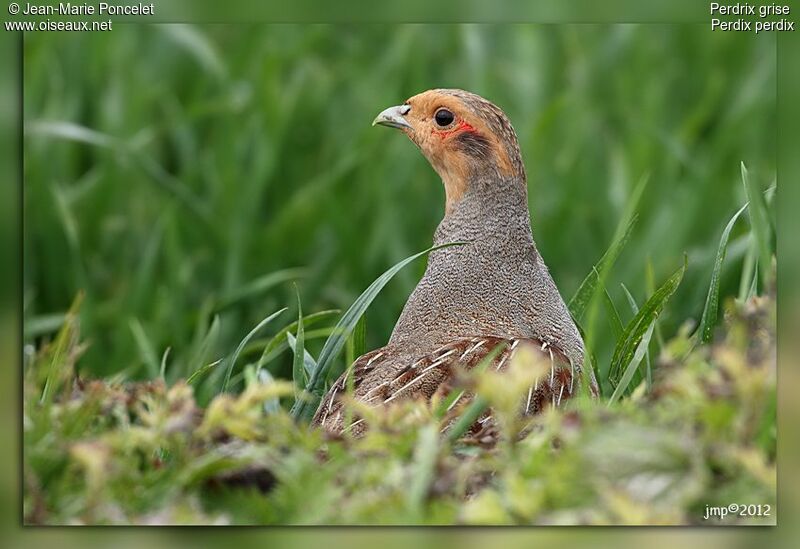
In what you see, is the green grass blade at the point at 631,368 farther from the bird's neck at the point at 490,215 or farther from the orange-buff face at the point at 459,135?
the orange-buff face at the point at 459,135

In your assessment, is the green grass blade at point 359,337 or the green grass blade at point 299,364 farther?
the green grass blade at point 359,337

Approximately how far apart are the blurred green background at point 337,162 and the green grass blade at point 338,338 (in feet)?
7.30

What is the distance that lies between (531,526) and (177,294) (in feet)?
10.8

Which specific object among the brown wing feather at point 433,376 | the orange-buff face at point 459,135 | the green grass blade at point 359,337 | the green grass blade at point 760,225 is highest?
the orange-buff face at point 459,135

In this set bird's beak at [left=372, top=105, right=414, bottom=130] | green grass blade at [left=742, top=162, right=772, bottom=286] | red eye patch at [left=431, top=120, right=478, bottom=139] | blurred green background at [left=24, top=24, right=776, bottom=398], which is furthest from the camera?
blurred green background at [left=24, top=24, right=776, bottom=398]

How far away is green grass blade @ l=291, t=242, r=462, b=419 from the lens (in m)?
2.81

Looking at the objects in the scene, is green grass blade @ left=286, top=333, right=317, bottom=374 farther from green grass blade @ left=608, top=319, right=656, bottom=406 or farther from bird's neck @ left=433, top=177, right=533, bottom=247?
green grass blade @ left=608, top=319, right=656, bottom=406

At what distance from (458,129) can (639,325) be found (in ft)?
2.87

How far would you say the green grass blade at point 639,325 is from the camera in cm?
301

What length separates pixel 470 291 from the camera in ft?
11.1

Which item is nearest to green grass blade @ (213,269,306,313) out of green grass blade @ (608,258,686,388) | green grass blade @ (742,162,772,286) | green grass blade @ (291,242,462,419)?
green grass blade @ (291,242,462,419)

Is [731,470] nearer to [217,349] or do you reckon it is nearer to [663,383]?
[663,383]

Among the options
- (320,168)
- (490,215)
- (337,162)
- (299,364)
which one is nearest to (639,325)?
(490,215)

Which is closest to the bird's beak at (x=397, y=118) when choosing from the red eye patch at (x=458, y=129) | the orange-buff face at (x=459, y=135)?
the orange-buff face at (x=459, y=135)
